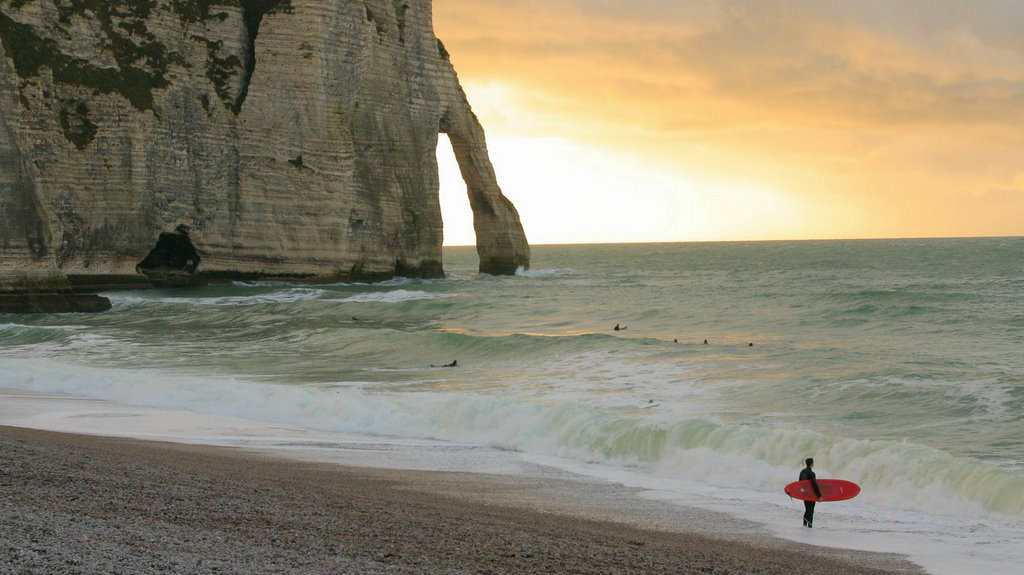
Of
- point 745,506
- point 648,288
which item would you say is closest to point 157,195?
point 648,288

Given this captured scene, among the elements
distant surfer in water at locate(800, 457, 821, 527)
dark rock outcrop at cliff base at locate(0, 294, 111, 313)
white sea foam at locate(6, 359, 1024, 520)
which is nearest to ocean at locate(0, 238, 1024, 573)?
white sea foam at locate(6, 359, 1024, 520)

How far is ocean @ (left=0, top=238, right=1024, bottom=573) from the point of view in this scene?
34.2 ft

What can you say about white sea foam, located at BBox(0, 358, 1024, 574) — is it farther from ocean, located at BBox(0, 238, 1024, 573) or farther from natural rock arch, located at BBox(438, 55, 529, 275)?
natural rock arch, located at BBox(438, 55, 529, 275)

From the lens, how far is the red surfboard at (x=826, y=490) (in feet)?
30.0

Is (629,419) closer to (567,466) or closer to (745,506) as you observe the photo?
(567,466)

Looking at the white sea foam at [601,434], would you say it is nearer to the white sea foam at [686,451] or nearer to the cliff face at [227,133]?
the white sea foam at [686,451]

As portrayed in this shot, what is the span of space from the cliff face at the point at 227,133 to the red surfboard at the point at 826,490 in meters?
30.2

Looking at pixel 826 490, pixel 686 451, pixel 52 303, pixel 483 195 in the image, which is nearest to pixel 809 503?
pixel 826 490

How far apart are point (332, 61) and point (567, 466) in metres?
36.1

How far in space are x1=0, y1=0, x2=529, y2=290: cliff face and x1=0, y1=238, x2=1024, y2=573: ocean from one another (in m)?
5.28

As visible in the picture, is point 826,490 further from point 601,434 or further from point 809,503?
point 601,434

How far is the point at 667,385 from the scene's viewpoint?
17656 millimetres

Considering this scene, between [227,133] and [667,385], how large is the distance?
1240 inches

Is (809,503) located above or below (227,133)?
below
